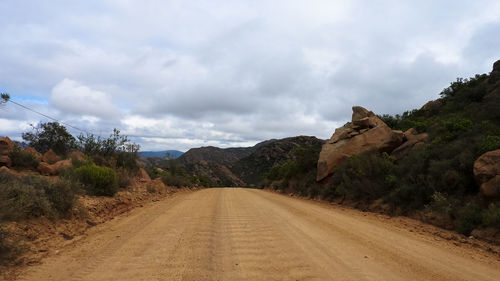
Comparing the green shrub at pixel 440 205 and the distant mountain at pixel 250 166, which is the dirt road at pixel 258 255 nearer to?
the green shrub at pixel 440 205

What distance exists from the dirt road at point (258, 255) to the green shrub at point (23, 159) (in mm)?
9956

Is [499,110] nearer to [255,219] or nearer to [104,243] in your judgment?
[255,219]

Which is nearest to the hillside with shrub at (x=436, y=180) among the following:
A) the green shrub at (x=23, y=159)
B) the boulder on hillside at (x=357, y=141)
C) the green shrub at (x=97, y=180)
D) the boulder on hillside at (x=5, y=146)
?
the boulder on hillside at (x=357, y=141)

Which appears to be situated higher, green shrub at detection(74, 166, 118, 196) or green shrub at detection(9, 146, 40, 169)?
green shrub at detection(9, 146, 40, 169)

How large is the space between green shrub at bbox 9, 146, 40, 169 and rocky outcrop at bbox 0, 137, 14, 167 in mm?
205

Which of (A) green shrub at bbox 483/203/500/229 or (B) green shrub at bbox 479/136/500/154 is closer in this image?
(A) green shrub at bbox 483/203/500/229

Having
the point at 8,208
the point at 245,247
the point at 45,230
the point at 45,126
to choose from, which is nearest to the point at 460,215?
the point at 245,247

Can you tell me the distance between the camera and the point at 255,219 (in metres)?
9.86

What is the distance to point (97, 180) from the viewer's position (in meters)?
13.2

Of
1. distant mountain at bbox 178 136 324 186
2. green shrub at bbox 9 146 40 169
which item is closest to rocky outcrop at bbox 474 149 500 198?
green shrub at bbox 9 146 40 169

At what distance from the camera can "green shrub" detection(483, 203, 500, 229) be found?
7.96 m

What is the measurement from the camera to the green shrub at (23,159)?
1571 cm

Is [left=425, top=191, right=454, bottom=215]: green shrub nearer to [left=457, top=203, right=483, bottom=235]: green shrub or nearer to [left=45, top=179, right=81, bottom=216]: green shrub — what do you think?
[left=457, top=203, right=483, bottom=235]: green shrub

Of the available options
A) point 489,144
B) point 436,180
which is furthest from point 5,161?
point 489,144
